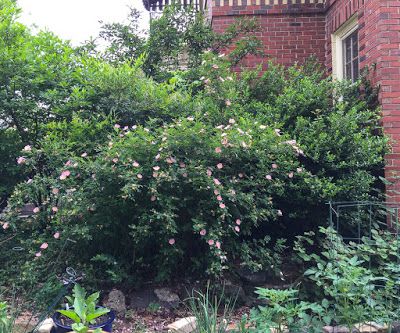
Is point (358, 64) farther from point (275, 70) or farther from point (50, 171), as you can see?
point (50, 171)

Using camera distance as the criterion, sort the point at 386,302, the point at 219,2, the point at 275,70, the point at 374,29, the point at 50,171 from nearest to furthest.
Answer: the point at 386,302, the point at 50,171, the point at 374,29, the point at 275,70, the point at 219,2

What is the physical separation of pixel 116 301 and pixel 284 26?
5.60 m

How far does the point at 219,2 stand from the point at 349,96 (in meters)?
3.22

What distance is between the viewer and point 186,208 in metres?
4.53

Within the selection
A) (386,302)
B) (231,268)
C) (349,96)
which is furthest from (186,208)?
(349,96)

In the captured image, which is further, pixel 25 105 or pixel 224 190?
pixel 25 105

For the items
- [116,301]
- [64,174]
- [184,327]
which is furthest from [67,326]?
[64,174]

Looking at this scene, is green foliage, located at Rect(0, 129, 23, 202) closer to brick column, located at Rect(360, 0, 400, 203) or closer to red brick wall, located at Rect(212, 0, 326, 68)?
red brick wall, located at Rect(212, 0, 326, 68)

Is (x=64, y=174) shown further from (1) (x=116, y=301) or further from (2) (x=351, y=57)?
(2) (x=351, y=57)

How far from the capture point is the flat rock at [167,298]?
14.4 feet

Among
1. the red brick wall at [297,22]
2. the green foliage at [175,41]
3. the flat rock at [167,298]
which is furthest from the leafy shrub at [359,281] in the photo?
the green foliage at [175,41]

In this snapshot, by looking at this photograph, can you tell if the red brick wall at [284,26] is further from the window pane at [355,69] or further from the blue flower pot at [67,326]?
the blue flower pot at [67,326]

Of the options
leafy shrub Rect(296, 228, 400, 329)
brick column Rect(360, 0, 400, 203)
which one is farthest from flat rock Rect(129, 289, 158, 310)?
brick column Rect(360, 0, 400, 203)

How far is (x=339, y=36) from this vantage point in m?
7.30
